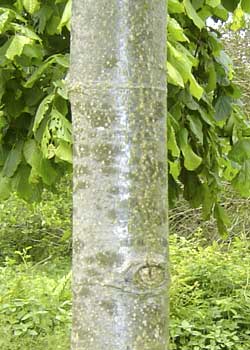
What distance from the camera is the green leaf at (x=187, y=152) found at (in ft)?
6.18

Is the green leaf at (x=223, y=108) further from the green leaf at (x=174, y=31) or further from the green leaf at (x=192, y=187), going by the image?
the green leaf at (x=174, y=31)

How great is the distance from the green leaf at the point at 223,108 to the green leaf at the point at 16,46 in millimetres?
743

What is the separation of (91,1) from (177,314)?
3.39 m

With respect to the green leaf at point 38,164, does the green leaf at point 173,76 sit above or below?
above

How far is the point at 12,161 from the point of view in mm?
1811

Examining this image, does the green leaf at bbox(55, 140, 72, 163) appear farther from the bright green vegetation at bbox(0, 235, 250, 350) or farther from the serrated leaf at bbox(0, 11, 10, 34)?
the bright green vegetation at bbox(0, 235, 250, 350)

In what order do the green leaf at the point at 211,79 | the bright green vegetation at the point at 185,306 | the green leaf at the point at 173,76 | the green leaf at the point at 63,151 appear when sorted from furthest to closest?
the bright green vegetation at the point at 185,306
the green leaf at the point at 211,79
the green leaf at the point at 63,151
the green leaf at the point at 173,76

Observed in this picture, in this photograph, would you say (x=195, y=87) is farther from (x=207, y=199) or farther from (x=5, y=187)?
(x=207, y=199)

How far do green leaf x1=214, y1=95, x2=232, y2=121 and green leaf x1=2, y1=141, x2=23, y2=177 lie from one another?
651 millimetres

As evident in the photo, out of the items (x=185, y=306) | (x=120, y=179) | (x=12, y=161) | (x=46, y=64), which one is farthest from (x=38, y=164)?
(x=185, y=306)

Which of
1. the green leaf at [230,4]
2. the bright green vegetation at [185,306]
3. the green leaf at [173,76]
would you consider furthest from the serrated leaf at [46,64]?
the bright green vegetation at [185,306]

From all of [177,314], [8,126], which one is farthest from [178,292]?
[8,126]

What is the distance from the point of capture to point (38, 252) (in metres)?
7.76

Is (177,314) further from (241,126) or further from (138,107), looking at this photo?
(138,107)
